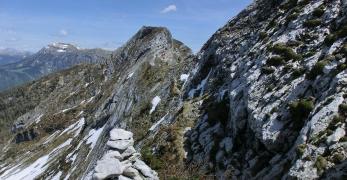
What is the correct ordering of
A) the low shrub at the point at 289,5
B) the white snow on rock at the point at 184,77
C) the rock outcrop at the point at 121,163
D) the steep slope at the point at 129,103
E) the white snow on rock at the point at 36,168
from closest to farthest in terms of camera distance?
the rock outcrop at the point at 121,163, the low shrub at the point at 289,5, the steep slope at the point at 129,103, the white snow on rock at the point at 184,77, the white snow on rock at the point at 36,168

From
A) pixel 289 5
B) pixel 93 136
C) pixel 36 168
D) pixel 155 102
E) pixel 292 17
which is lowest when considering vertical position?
pixel 36 168

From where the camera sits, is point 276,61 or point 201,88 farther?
point 201,88

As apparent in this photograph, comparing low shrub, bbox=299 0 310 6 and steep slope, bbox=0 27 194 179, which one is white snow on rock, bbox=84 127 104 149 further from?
low shrub, bbox=299 0 310 6

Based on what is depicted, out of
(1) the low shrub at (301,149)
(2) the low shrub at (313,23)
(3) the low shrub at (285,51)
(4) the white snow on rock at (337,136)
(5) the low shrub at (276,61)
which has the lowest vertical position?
(1) the low shrub at (301,149)

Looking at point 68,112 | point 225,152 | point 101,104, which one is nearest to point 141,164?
point 225,152

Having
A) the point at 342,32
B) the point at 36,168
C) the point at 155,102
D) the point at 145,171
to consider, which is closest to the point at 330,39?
the point at 342,32

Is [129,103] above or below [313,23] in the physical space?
below

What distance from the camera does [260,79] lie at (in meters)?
28.9

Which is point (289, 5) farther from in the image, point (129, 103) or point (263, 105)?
point (129, 103)

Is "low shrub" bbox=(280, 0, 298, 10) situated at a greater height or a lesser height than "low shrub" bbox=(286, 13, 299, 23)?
greater

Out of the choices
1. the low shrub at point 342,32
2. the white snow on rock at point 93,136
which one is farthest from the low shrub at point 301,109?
the white snow on rock at point 93,136

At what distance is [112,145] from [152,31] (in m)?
76.4

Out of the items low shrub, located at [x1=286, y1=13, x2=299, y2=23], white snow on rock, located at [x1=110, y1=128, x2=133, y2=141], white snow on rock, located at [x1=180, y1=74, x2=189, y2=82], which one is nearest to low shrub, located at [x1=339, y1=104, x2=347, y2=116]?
white snow on rock, located at [x1=110, y1=128, x2=133, y2=141]

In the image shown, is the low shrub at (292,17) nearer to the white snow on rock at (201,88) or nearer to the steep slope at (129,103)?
the white snow on rock at (201,88)
